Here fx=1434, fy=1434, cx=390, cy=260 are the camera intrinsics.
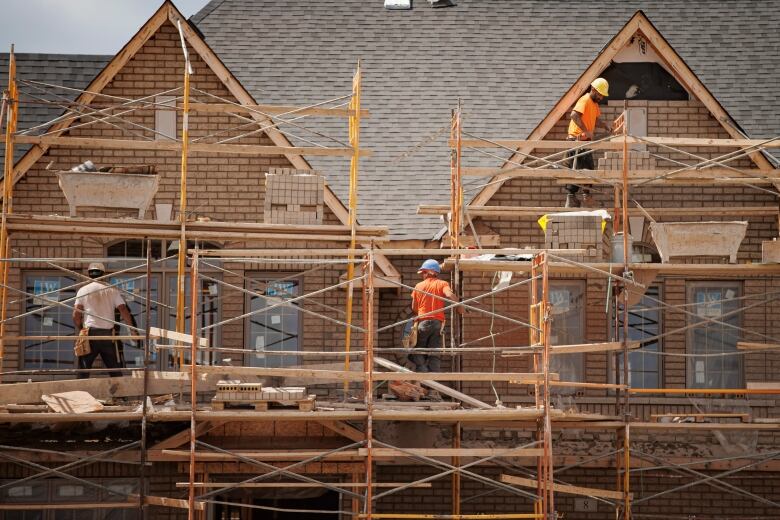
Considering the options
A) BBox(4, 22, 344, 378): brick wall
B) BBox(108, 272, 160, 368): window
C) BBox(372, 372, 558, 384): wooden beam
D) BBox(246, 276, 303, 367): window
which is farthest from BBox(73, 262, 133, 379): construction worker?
BBox(372, 372, 558, 384): wooden beam

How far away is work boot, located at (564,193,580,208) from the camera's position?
19.2 metres

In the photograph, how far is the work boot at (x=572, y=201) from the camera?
756 inches

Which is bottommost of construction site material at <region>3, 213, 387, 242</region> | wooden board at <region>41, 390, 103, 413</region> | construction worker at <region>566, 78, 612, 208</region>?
wooden board at <region>41, 390, 103, 413</region>

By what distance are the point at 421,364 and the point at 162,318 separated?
4.47m

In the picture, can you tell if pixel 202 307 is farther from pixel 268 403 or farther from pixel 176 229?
pixel 268 403

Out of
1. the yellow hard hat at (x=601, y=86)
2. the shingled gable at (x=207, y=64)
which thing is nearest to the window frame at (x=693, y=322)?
the yellow hard hat at (x=601, y=86)

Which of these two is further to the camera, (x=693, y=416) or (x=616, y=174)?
(x=693, y=416)

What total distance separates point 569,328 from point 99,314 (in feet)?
21.5

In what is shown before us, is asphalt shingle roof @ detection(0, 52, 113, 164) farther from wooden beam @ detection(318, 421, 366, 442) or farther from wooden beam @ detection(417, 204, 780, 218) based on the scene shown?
wooden beam @ detection(318, 421, 366, 442)

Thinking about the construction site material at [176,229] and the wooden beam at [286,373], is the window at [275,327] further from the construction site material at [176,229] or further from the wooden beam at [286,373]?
the wooden beam at [286,373]

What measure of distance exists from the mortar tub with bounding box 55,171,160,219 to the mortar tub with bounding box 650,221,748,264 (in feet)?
19.9

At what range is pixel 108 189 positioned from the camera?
54.4ft

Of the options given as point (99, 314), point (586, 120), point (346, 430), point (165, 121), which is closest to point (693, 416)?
point (586, 120)

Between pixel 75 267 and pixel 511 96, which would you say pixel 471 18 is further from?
pixel 75 267
